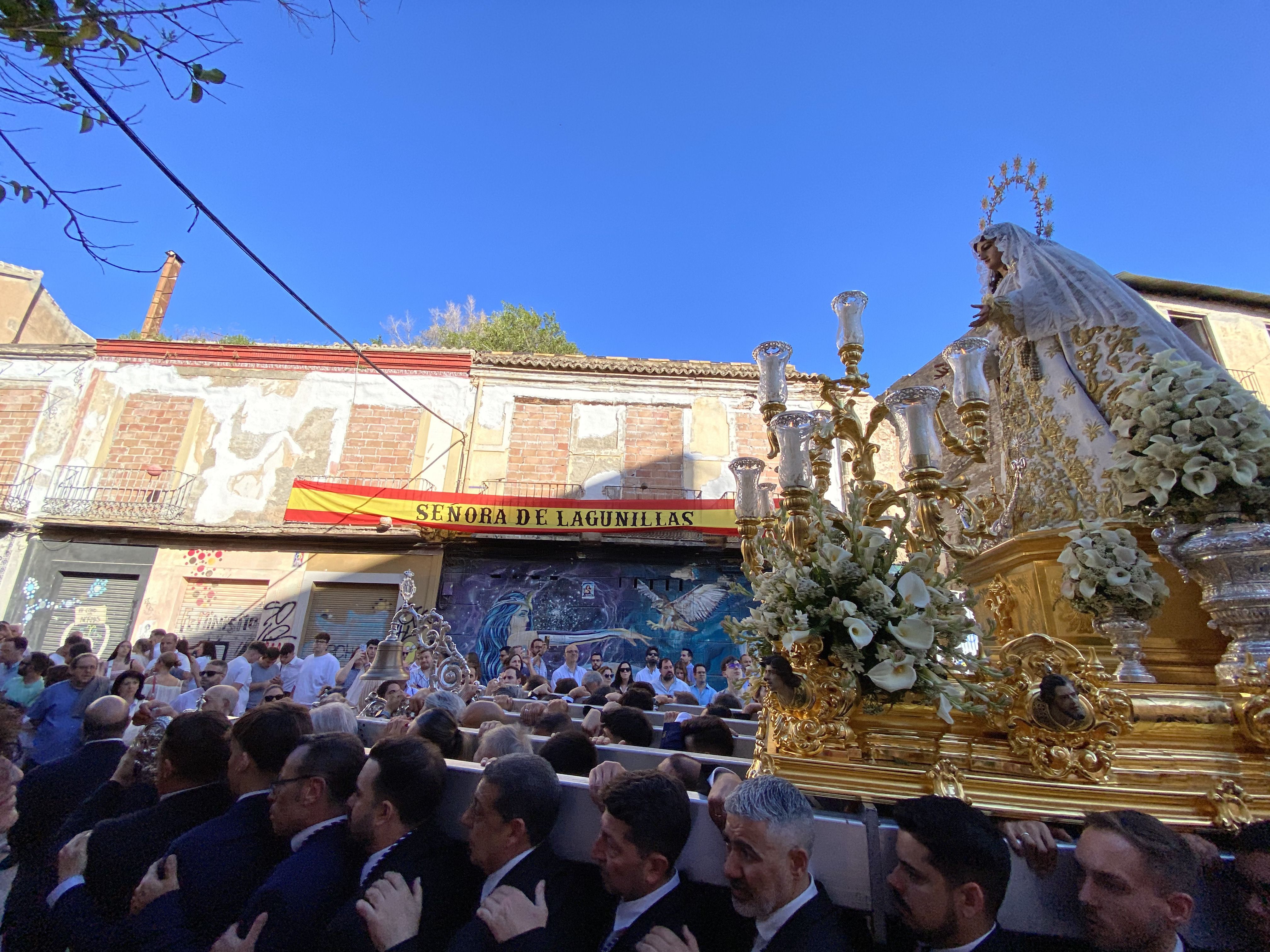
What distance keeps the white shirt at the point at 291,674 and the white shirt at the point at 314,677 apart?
6 centimetres

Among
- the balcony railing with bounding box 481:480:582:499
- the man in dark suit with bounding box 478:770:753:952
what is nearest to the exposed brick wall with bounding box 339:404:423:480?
the balcony railing with bounding box 481:480:582:499

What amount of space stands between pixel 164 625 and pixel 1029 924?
15.3m

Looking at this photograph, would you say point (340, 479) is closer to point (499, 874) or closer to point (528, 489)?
point (528, 489)

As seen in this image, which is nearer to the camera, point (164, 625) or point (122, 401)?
point (164, 625)

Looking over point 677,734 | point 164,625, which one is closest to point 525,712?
point 677,734

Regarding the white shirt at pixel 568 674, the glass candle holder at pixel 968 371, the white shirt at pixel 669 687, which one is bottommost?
the white shirt at pixel 669 687

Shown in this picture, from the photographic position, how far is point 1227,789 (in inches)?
86.3

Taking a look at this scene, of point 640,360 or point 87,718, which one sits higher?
point 640,360

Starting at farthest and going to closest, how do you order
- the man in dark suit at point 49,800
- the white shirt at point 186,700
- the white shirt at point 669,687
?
1. the white shirt at point 669,687
2. the white shirt at point 186,700
3. the man in dark suit at point 49,800

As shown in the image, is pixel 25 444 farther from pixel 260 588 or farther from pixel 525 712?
pixel 525 712

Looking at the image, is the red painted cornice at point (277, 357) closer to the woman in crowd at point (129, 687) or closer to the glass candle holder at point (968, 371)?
the woman in crowd at point (129, 687)

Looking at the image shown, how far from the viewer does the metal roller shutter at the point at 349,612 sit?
42.2 ft

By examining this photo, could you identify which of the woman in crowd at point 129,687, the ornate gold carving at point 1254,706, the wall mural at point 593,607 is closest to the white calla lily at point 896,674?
the ornate gold carving at point 1254,706

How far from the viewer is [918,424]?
10.2 feet
